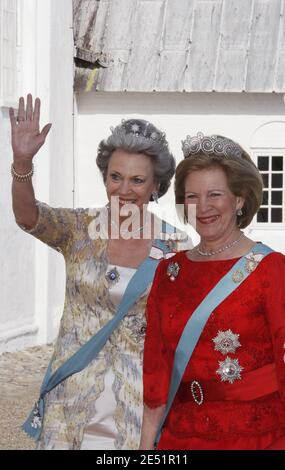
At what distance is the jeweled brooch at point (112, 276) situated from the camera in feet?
13.8

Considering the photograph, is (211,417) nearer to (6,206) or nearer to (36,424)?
(36,424)

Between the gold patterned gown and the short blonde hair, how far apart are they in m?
0.70

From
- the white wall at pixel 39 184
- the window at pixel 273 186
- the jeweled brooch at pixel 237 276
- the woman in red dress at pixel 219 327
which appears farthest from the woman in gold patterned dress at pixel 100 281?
the window at pixel 273 186

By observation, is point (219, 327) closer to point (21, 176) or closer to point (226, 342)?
point (226, 342)

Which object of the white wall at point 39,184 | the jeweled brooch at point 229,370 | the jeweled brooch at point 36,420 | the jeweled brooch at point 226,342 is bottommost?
the jeweled brooch at point 36,420

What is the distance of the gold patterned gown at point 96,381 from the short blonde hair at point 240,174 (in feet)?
2.28

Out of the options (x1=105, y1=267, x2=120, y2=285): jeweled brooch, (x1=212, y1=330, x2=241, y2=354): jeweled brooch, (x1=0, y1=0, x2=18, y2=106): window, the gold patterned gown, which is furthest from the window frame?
(x1=212, y1=330, x2=241, y2=354): jeweled brooch

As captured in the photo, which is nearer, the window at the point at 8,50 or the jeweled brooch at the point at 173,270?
the jeweled brooch at the point at 173,270

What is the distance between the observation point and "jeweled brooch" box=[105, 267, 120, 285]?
421cm

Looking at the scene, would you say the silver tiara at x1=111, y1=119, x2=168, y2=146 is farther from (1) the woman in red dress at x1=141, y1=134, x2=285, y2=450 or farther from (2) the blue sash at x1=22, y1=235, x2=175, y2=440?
(1) the woman in red dress at x1=141, y1=134, x2=285, y2=450

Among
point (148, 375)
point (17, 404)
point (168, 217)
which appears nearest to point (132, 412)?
point (148, 375)

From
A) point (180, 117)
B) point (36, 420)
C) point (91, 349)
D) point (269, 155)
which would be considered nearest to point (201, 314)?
point (91, 349)

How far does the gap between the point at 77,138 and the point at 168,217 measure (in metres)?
1.60

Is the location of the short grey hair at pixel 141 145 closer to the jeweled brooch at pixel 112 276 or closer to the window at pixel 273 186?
the jeweled brooch at pixel 112 276
